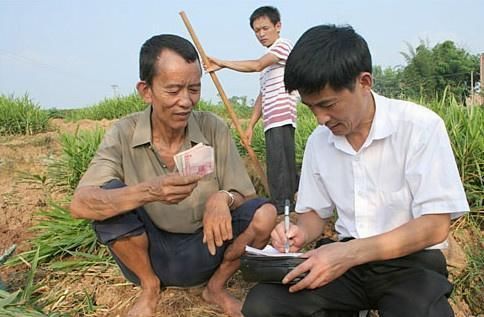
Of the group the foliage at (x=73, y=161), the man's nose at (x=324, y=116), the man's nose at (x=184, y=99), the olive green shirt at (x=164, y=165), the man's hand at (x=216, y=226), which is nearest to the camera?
the man's nose at (x=324, y=116)

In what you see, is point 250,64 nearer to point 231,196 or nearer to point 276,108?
point 276,108

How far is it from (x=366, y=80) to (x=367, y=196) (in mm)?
366

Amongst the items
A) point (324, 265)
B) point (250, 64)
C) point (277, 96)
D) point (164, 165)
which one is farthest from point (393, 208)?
point (250, 64)

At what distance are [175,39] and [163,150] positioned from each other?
1.53ft

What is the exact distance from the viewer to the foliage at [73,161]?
3.83m

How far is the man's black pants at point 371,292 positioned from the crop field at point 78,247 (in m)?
0.69

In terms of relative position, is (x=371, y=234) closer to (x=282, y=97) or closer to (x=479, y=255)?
(x=479, y=255)

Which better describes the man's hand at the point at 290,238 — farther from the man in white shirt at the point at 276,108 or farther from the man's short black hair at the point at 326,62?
the man in white shirt at the point at 276,108

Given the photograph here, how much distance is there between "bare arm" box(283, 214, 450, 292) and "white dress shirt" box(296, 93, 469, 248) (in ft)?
0.16

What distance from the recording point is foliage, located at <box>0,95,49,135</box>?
252 inches

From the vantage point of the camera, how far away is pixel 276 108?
359cm

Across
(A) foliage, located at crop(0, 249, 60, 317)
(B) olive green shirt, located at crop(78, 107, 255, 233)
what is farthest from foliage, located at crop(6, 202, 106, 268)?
(B) olive green shirt, located at crop(78, 107, 255, 233)

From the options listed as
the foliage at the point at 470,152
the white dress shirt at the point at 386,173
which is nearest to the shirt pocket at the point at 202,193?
the white dress shirt at the point at 386,173

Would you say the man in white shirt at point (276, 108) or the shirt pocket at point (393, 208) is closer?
the shirt pocket at point (393, 208)
